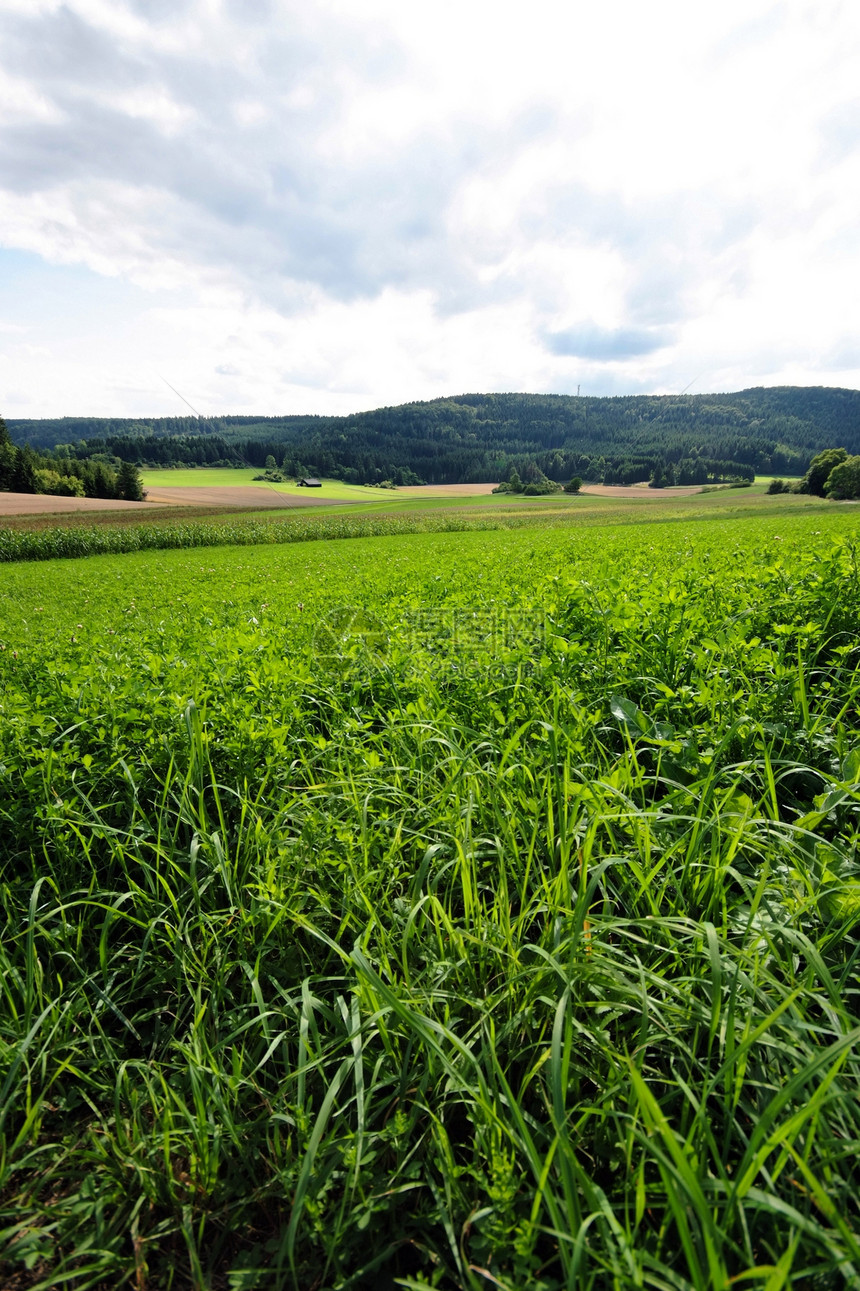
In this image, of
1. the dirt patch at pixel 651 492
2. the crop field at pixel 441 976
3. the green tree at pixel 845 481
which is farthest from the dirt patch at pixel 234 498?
the green tree at pixel 845 481

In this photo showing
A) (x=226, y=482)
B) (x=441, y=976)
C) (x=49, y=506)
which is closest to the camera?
(x=441, y=976)

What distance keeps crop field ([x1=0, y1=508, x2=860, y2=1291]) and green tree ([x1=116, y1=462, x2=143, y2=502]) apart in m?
85.4

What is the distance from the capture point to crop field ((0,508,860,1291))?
130 centimetres

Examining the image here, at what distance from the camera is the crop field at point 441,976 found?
1.30 m

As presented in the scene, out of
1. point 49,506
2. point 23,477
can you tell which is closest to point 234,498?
point 49,506

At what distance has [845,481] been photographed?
7462 cm

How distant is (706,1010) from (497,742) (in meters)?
1.61

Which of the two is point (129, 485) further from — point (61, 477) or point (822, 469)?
point (822, 469)

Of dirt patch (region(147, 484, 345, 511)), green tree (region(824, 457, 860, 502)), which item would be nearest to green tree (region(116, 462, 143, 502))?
dirt patch (region(147, 484, 345, 511))

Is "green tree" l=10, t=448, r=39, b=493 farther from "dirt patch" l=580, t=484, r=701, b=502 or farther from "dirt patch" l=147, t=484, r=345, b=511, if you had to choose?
"dirt patch" l=580, t=484, r=701, b=502

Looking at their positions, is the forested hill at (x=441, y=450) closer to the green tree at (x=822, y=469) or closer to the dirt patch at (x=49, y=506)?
the green tree at (x=822, y=469)

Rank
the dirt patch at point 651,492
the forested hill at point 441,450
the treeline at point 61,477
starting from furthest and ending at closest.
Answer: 1. the forested hill at point 441,450
2. the dirt patch at point 651,492
3. the treeline at point 61,477

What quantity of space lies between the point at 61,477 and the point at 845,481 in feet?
364

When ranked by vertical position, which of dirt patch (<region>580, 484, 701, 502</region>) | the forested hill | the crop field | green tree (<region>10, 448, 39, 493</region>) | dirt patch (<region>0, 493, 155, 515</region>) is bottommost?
the crop field
